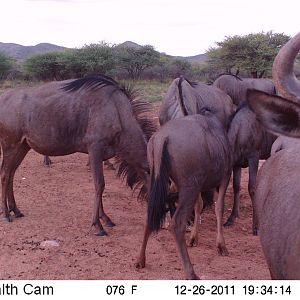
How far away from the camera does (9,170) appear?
734 cm

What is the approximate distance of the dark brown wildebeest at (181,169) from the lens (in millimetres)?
5234

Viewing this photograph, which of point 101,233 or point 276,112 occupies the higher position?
Result: point 276,112

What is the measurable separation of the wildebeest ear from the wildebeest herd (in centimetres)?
109

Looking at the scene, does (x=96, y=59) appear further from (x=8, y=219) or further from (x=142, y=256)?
(x=142, y=256)

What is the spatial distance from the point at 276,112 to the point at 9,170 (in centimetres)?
556

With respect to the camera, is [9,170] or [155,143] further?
[9,170]

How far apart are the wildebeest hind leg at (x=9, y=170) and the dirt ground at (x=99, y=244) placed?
0.22m

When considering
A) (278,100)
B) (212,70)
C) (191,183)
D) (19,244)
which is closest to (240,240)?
(191,183)

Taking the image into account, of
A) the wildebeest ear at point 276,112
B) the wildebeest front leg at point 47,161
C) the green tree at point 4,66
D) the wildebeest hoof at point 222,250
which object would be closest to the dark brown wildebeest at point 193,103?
the wildebeest hoof at point 222,250

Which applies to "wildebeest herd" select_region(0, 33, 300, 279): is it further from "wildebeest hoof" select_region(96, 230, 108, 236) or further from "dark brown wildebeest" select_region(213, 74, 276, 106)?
"dark brown wildebeest" select_region(213, 74, 276, 106)

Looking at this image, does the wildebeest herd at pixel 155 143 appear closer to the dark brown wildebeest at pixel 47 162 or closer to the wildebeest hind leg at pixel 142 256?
the wildebeest hind leg at pixel 142 256

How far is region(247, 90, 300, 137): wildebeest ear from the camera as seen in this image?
250 centimetres

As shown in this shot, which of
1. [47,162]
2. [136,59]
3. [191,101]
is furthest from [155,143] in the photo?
[136,59]

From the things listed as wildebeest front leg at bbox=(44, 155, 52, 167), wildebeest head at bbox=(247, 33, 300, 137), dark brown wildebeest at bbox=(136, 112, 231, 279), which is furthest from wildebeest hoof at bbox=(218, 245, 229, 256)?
wildebeest front leg at bbox=(44, 155, 52, 167)
